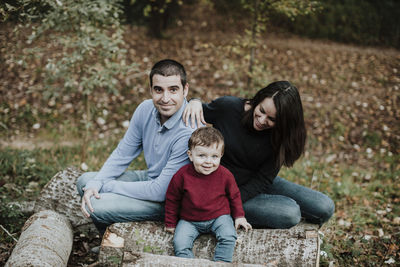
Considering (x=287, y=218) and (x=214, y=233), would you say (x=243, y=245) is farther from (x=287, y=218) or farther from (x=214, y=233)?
(x=287, y=218)

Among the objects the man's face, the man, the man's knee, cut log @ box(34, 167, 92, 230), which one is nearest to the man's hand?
the man

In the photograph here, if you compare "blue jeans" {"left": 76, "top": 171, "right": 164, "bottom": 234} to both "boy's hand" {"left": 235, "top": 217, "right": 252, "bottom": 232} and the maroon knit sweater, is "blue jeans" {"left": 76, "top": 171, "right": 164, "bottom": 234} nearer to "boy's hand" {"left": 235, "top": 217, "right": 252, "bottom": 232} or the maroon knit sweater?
the maroon knit sweater

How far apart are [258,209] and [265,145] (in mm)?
520

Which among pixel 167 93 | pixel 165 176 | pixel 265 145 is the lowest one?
pixel 165 176

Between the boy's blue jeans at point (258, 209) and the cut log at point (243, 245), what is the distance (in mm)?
112

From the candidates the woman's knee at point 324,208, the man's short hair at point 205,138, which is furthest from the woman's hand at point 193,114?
the woman's knee at point 324,208

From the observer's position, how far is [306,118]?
6965mm

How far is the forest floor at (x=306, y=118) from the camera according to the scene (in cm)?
397

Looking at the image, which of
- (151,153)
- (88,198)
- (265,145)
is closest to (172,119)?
(151,153)

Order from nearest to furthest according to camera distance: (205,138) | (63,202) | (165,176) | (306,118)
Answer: (205,138) < (165,176) < (63,202) < (306,118)

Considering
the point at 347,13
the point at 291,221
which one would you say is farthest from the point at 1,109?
the point at 347,13

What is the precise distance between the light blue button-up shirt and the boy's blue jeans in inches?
3.5

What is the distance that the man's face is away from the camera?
2812 millimetres

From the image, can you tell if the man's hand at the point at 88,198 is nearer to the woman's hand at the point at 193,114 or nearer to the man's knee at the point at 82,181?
the man's knee at the point at 82,181
